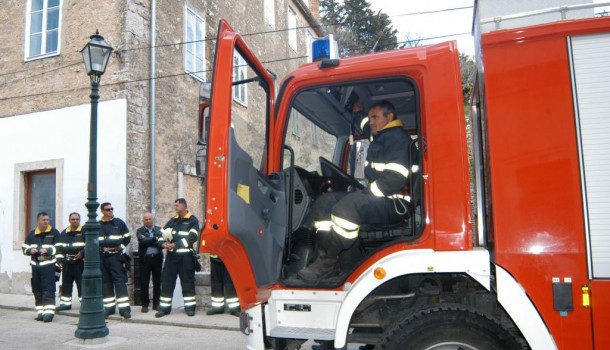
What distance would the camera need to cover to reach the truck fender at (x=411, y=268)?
9.48ft

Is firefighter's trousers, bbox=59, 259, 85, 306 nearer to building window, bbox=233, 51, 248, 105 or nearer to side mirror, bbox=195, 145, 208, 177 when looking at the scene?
building window, bbox=233, 51, 248, 105

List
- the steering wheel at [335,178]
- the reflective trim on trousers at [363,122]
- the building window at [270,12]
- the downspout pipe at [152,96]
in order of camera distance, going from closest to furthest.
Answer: the steering wheel at [335,178] → the reflective trim on trousers at [363,122] → the downspout pipe at [152,96] → the building window at [270,12]

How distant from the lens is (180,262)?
8156 millimetres

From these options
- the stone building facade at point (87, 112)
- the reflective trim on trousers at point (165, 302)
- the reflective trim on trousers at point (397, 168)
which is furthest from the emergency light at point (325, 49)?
the stone building facade at point (87, 112)

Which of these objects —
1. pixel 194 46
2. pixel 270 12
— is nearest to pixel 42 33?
pixel 194 46

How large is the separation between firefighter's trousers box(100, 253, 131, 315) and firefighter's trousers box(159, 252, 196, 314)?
59 cm

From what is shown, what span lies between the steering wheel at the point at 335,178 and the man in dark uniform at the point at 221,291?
14.6 feet

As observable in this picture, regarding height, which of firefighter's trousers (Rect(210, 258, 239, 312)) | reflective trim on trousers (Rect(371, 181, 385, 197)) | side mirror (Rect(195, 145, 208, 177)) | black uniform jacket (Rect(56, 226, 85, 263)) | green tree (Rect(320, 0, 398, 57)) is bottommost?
firefighter's trousers (Rect(210, 258, 239, 312))

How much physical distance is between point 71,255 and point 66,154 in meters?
2.72

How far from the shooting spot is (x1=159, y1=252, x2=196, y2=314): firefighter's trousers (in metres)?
8.12

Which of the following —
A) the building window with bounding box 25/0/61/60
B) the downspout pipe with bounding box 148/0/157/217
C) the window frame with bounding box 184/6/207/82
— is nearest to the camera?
the downspout pipe with bounding box 148/0/157/217

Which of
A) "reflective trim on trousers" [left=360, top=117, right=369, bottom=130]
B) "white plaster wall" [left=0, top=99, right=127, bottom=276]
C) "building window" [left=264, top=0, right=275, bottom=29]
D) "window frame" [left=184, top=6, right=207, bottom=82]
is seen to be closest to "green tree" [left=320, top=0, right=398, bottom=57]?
"building window" [left=264, top=0, right=275, bottom=29]

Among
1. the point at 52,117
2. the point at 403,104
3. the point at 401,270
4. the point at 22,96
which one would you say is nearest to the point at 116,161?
the point at 52,117

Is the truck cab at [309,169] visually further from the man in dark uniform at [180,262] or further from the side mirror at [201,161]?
the man in dark uniform at [180,262]
